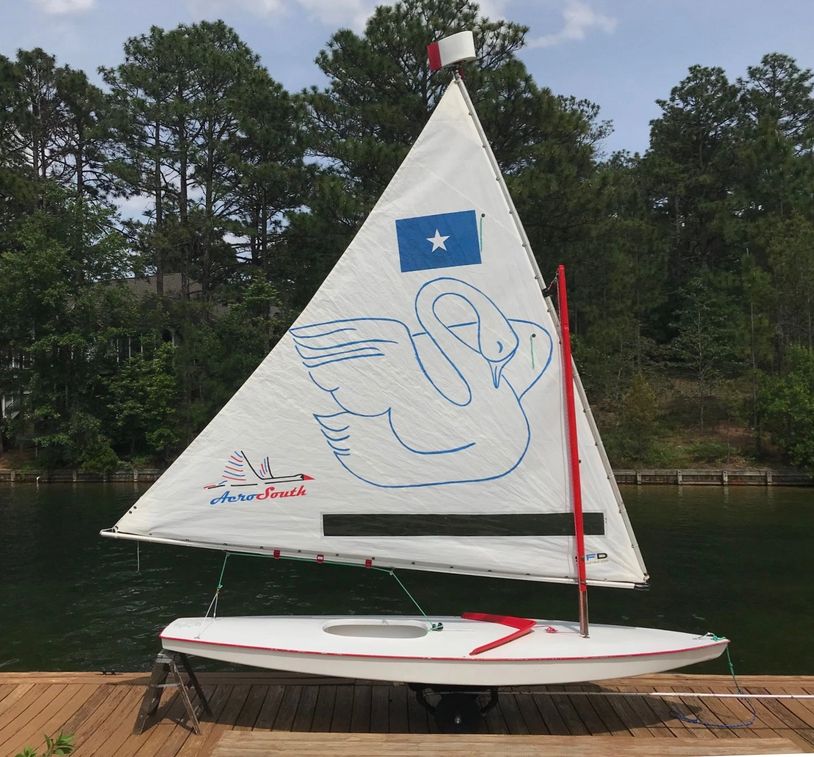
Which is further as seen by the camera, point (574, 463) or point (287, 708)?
point (287, 708)

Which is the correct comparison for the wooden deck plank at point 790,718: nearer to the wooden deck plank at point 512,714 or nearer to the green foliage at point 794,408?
the wooden deck plank at point 512,714

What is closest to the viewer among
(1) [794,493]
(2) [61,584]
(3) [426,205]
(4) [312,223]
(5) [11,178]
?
(3) [426,205]

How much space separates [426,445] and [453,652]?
2.03 m

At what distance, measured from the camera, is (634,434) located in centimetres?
4075

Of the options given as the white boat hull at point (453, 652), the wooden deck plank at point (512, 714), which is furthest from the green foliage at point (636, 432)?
the white boat hull at point (453, 652)

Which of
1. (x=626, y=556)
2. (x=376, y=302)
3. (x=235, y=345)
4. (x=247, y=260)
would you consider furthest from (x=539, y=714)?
(x=247, y=260)

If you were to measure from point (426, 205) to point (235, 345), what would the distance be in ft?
128

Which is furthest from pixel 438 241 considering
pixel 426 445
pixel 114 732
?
pixel 114 732

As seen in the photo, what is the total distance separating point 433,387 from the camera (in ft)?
23.6

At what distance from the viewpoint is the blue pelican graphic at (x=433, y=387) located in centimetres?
700

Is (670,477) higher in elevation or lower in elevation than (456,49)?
lower

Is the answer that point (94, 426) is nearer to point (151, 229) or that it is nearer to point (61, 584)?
point (151, 229)

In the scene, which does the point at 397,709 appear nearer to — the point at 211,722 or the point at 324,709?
the point at 324,709

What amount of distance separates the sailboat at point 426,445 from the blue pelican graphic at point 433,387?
15 millimetres
